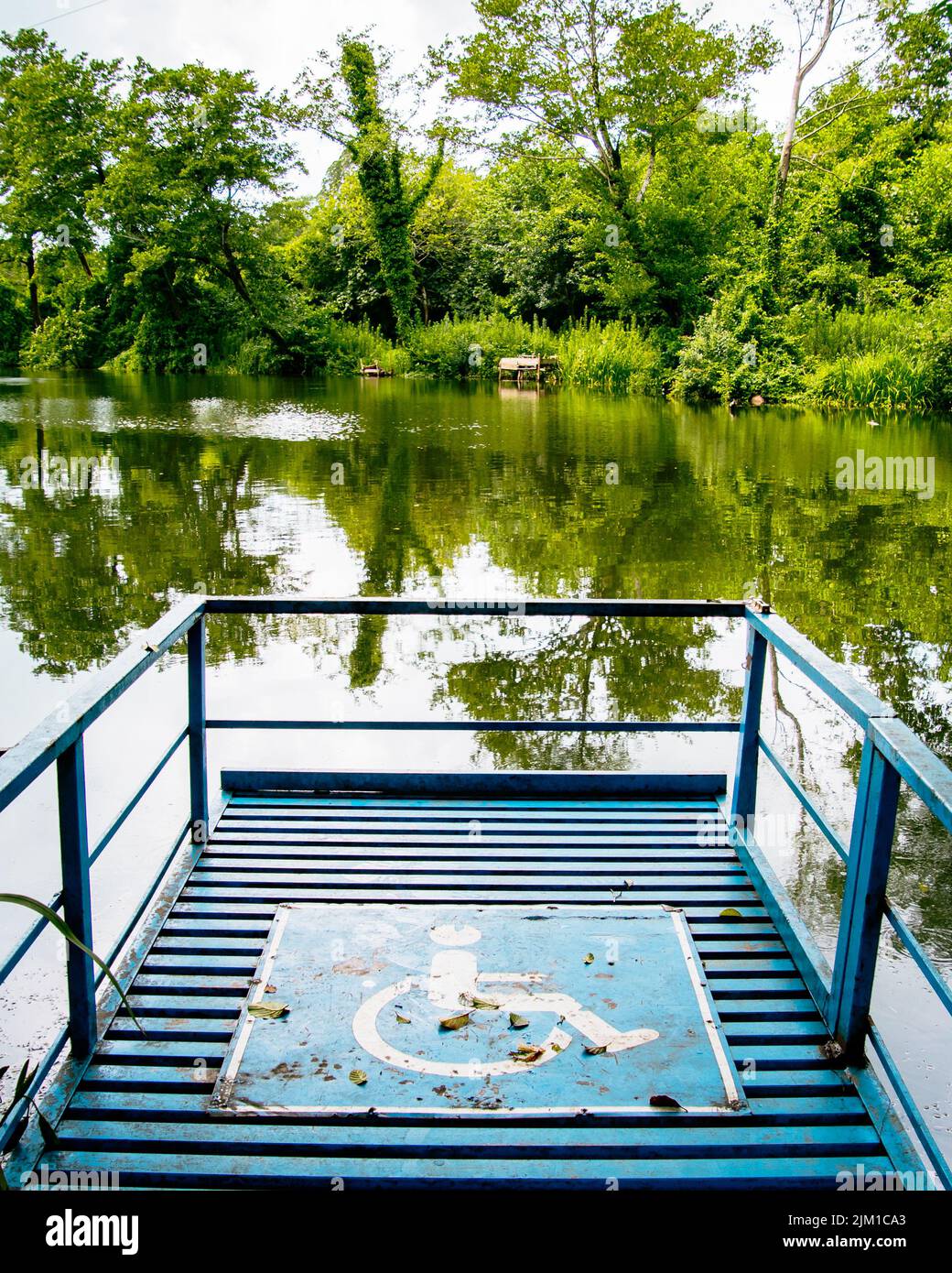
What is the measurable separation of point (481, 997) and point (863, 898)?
3.60ft

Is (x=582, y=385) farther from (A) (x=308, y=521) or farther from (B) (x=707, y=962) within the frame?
(B) (x=707, y=962)

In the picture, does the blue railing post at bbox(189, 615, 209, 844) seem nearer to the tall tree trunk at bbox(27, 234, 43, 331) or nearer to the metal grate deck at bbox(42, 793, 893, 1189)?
the metal grate deck at bbox(42, 793, 893, 1189)

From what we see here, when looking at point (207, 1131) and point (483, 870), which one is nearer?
point (207, 1131)

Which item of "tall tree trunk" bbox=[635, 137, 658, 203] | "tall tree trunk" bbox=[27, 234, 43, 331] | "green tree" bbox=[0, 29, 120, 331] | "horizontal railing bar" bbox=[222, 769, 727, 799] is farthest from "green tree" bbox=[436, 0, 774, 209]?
"horizontal railing bar" bbox=[222, 769, 727, 799]

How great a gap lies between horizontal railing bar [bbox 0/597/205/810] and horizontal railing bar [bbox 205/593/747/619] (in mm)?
318

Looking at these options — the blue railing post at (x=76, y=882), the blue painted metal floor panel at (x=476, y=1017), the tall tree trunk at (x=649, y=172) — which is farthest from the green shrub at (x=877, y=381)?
the blue railing post at (x=76, y=882)

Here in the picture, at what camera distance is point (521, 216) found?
35.2 meters

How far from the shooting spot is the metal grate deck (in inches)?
95.5

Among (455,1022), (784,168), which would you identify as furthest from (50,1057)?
(784,168)

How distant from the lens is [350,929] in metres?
3.42

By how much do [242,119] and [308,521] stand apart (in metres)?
28.6

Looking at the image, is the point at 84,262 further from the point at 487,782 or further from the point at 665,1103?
the point at 665,1103
